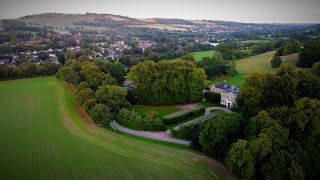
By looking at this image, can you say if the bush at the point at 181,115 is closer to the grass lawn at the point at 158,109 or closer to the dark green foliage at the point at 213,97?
the grass lawn at the point at 158,109

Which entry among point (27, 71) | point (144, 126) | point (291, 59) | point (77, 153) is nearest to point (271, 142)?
point (144, 126)

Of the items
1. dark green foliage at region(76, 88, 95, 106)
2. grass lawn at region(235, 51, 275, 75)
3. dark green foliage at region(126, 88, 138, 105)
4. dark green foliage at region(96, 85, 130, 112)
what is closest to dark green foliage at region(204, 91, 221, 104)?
dark green foliage at region(126, 88, 138, 105)

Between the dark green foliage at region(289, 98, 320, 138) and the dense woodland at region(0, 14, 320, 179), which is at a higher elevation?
the dark green foliage at region(289, 98, 320, 138)

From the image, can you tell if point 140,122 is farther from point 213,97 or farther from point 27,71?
point 27,71

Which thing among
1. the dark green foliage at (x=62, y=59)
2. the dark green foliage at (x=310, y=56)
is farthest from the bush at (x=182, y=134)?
the dark green foliage at (x=62, y=59)

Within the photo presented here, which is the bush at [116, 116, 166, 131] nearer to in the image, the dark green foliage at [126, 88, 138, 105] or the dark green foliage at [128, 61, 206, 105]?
the dark green foliage at [128, 61, 206, 105]
